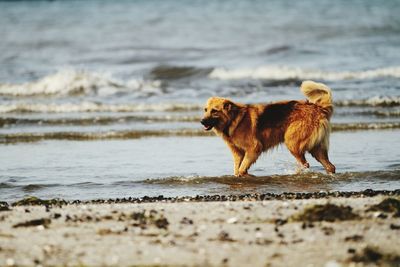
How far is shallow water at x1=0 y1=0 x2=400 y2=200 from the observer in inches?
415

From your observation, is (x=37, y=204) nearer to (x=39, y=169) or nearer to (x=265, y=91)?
(x=39, y=169)

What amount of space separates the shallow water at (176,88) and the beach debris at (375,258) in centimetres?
372

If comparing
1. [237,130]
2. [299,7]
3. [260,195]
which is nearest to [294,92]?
[237,130]

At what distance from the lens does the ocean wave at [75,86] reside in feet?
68.5

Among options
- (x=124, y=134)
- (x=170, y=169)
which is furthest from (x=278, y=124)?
(x=124, y=134)

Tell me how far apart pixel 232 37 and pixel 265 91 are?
12935 mm

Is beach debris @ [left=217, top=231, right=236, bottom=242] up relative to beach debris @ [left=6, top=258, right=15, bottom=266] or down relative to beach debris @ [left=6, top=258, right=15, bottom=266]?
up

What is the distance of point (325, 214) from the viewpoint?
6906 millimetres

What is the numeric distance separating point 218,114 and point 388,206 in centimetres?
365

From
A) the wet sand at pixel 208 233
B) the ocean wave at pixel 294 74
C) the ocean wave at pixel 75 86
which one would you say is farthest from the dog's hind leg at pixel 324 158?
the ocean wave at pixel 75 86

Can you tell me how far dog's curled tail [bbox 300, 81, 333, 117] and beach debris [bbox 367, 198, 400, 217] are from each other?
310 centimetres

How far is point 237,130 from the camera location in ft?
34.2

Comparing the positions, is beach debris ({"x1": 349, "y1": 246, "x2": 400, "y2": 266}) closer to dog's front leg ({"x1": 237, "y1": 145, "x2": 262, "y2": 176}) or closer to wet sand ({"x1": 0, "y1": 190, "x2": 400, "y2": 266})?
wet sand ({"x1": 0, "y1": 190, "x2": 400, "y2": 266})

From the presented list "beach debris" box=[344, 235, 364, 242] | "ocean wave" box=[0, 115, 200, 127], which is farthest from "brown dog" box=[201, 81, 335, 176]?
"ocean wave" box=[0, 115, 200, 127]
